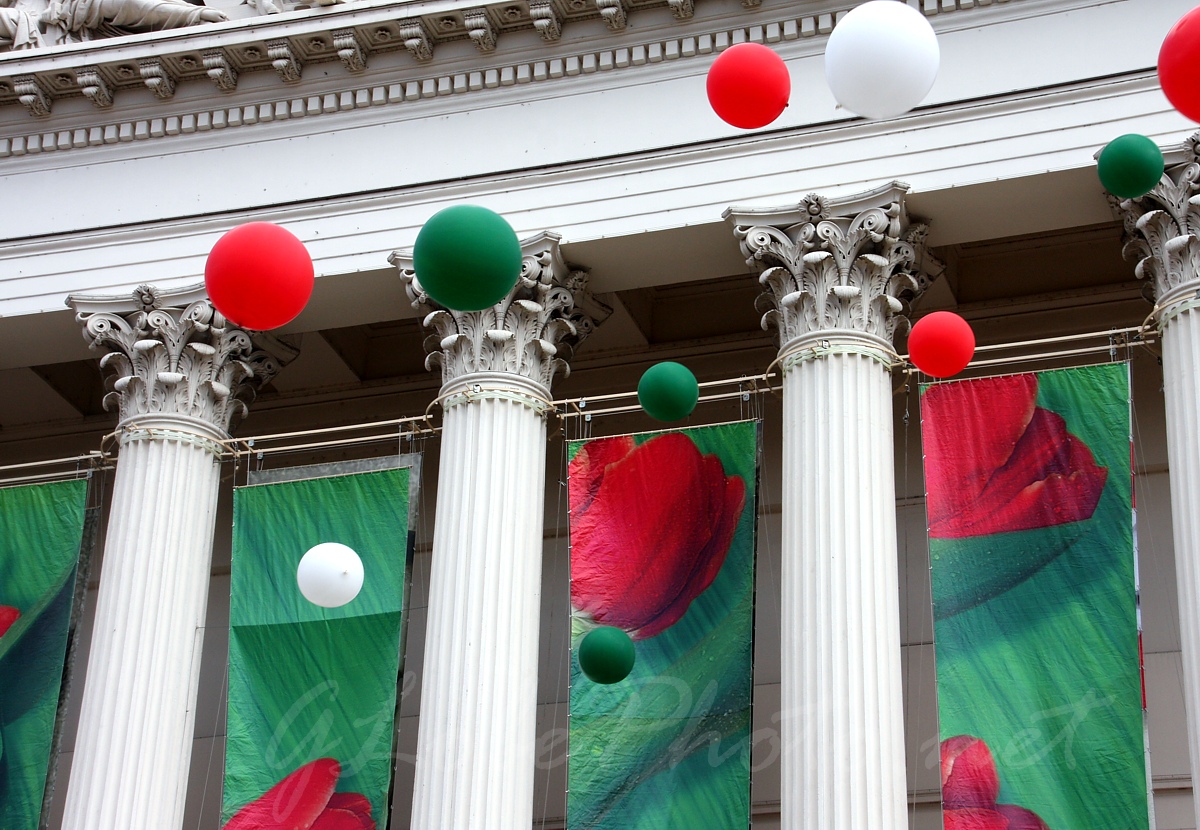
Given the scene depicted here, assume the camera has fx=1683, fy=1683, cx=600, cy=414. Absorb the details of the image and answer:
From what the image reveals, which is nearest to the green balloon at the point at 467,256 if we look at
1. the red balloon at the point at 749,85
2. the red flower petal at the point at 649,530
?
the red balloon at the point at 749,85

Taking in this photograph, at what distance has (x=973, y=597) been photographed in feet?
41.1

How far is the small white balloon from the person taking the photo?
Answer: 11586 mm

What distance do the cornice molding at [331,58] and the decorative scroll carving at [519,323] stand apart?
6.21 ft

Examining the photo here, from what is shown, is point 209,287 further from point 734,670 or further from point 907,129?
point 907,129

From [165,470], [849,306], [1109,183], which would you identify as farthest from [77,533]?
[1109,183]

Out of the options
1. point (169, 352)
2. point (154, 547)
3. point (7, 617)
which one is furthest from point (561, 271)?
point (7, 617)

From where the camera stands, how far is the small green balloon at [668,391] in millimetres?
10844

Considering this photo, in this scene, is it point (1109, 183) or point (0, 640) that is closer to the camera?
point (1109, 183)

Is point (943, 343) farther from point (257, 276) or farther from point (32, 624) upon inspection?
point (32, 624)

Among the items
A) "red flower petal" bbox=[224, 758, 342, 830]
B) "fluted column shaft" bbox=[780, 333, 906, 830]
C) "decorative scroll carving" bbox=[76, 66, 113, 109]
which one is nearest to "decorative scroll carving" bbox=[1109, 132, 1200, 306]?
"fluted column shaft" bbox=[780, 333, 906, 830]

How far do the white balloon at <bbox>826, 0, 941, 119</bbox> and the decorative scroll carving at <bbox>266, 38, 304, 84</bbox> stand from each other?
799 cm

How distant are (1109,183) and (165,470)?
872 cm

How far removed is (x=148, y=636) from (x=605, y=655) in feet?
16.6

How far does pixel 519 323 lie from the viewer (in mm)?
14672
